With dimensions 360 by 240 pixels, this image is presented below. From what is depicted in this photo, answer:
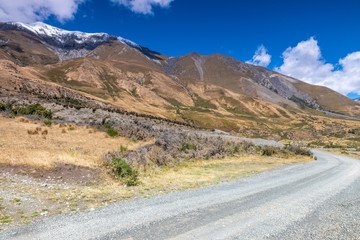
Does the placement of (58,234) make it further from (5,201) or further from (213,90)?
(213,90)

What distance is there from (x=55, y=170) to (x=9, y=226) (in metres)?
4.74

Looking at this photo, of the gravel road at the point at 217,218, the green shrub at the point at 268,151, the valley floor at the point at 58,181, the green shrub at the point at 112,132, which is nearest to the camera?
the gravel road at the point at 217,218

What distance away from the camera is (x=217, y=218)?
5.74 meters

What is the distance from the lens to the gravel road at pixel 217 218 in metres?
4.73

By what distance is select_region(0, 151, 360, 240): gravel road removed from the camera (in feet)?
15.5

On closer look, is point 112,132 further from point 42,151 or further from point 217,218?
point 217,218

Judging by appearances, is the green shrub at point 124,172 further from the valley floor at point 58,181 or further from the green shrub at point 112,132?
the green shrub at point 112,132

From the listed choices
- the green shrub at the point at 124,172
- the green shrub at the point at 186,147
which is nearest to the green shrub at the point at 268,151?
the green shrub at the point at 186,147

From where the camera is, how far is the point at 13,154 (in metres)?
9.76

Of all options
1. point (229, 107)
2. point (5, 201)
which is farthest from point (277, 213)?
point (229, 107)

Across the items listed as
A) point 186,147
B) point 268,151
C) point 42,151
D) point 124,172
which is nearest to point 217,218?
point 124,172

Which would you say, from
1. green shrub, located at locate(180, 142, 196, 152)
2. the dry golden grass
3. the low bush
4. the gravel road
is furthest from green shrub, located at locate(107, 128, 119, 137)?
the low bush

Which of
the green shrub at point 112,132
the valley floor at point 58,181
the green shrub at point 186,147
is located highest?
the green shrub at point 112,132

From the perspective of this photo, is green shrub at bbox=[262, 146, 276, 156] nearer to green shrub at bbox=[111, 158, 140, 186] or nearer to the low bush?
the low bush
